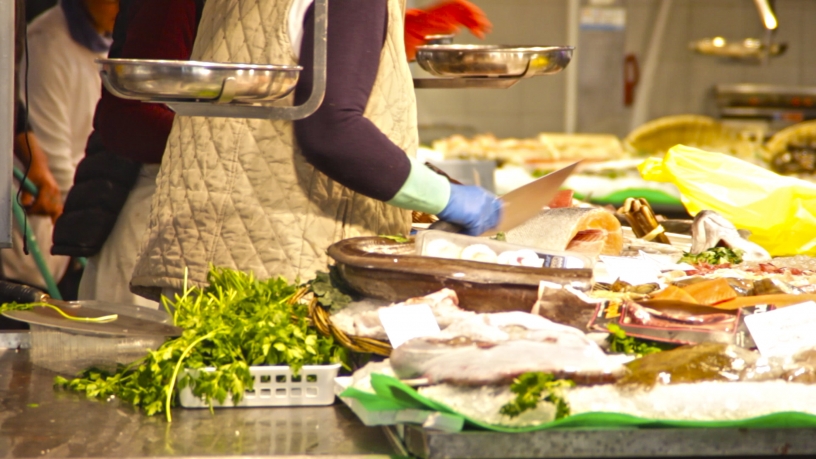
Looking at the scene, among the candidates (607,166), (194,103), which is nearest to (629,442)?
(194,103)

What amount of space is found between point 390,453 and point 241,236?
71 centimetres

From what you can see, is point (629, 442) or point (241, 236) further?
point (241, 236)

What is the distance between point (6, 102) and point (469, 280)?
1178 millimetres

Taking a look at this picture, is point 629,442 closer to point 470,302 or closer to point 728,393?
point 728,393

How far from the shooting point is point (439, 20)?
275cm

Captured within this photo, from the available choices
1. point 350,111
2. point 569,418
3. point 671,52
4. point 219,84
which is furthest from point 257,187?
point 671,52

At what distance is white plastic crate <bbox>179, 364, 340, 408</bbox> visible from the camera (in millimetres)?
1511

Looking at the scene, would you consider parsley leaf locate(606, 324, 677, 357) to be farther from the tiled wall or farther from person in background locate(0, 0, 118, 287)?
the tiled wall

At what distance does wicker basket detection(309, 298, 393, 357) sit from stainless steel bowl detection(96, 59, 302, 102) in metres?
0.40

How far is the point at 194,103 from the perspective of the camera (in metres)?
1.58

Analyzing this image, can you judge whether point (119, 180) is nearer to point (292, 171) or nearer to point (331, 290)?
point (292, 171)

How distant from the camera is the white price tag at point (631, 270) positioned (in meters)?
1.78

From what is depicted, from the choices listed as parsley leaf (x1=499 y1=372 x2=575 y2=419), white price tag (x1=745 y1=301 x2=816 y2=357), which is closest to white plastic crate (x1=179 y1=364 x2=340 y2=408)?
parsley leaf (x1=499 y1=372 x2=575 y2=419)

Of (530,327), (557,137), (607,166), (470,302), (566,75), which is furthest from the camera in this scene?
(566,75)
